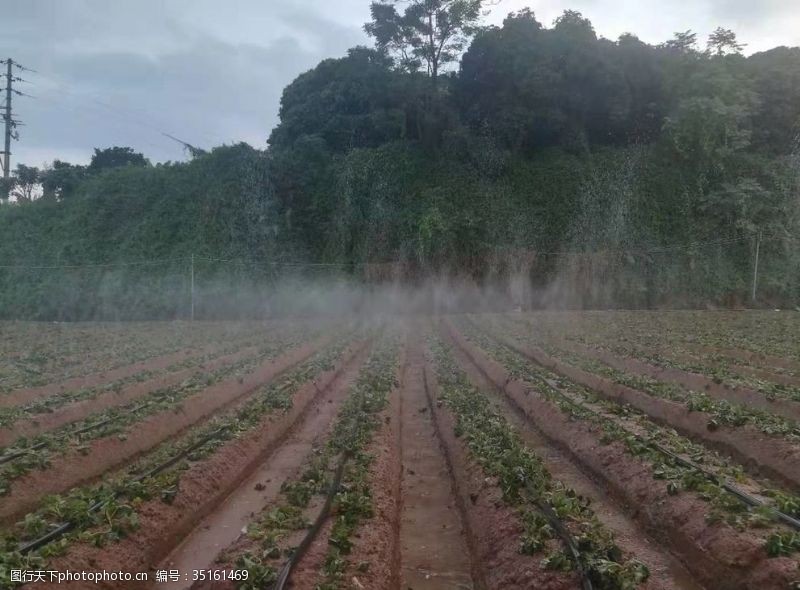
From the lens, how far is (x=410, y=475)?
33.1 ft

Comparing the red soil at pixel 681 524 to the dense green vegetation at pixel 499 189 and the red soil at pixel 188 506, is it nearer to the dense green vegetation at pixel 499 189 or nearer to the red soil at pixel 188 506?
the red soil at pixel 188 506

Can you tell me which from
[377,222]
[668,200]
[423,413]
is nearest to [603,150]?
[668,200]

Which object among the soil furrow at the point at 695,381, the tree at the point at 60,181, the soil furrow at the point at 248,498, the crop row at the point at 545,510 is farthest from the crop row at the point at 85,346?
the tree at the point at 60,181

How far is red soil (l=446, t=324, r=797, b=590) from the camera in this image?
585 centimetres

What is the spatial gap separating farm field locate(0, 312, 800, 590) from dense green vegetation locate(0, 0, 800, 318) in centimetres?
2674

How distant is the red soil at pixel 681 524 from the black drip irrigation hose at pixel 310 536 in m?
3.62

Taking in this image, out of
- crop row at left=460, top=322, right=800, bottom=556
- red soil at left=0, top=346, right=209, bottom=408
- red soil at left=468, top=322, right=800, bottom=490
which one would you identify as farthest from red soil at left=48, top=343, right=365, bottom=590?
red soil at left=468, top=322, right=800, bottom=490

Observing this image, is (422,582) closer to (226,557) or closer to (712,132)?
(226,557)

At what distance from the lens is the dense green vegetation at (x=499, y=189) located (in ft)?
147

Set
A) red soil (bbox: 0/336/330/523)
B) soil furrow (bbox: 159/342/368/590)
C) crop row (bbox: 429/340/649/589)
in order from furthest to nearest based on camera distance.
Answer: red soil (bbox: 0/336/330/523) < soil furrow (bbox: 159/342/368/590) < crop row (bbox: 429/340/649/589)

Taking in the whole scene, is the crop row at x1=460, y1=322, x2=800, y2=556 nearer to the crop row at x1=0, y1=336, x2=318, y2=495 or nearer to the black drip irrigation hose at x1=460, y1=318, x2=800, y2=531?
the black drip irrigation hose at x1=460, y1=318, x2=800, y2=531

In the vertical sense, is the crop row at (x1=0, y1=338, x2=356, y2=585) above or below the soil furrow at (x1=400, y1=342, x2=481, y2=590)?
above

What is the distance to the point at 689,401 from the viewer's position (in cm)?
1189

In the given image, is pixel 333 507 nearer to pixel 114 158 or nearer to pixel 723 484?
pixel 723 484
